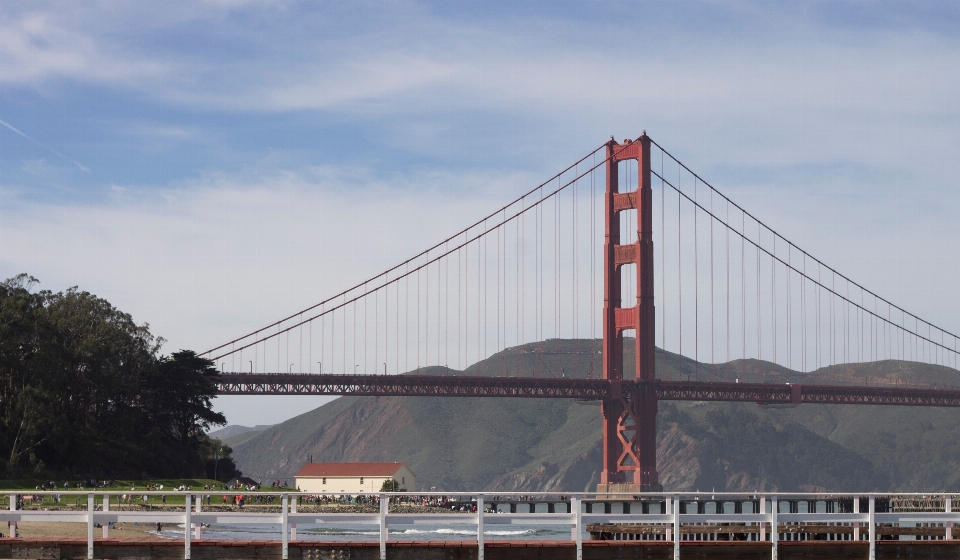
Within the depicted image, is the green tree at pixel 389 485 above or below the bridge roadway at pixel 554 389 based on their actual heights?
below

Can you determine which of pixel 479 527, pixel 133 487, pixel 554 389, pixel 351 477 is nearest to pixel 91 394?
pixel 133 487

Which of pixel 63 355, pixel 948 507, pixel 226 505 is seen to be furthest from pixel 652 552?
pixel 63 355

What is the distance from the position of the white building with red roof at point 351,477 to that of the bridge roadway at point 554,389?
28968 millimetres

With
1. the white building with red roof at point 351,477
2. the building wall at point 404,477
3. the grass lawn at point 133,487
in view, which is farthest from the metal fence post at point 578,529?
the building wall at point 404,477

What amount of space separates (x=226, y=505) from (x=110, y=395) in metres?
23.4

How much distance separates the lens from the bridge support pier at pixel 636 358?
10138 cm

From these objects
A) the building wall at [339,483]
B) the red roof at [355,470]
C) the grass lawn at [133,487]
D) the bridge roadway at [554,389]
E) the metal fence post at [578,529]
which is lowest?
the building wall at [339,483]

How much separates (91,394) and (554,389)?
34838 mm

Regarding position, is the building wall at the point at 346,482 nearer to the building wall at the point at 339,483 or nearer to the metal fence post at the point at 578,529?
the building wall at the point at 339,483

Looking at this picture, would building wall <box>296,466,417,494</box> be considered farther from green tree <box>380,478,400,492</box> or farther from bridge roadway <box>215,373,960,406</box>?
bridge roadway <box>215,373,960,406</box>

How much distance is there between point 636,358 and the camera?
102 metres

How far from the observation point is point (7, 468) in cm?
7512

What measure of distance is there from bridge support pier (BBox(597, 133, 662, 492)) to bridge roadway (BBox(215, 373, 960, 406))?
1.04m

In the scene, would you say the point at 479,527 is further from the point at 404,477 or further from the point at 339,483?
the point at 404,477
